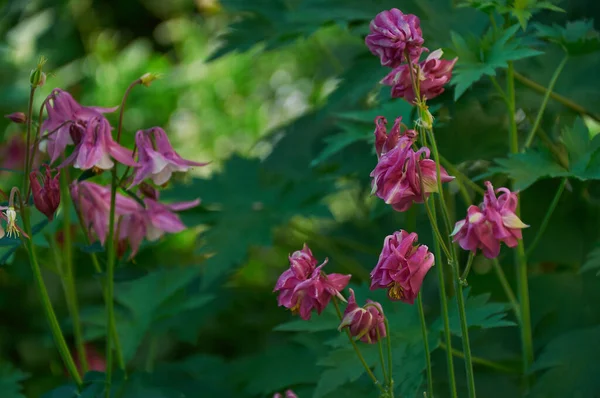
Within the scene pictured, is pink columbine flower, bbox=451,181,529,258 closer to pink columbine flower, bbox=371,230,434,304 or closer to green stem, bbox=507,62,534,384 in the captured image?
pink columbine flower, bbox=371,230,434,304

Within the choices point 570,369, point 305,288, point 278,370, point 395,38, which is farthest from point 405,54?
point 278,370

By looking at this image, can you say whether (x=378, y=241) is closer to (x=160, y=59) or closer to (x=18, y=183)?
(x=18, y=183)

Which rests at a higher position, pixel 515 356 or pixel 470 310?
pixel 470 310

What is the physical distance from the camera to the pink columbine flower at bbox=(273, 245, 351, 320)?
0.86 m

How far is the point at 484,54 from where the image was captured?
1.14 metres

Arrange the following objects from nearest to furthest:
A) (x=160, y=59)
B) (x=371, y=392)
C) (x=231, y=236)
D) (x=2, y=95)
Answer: (x=371, y=392), (x=231, y=236), (x=2, y=95), (x=160, y=59)

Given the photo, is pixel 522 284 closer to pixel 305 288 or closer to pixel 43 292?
pixel 305 288

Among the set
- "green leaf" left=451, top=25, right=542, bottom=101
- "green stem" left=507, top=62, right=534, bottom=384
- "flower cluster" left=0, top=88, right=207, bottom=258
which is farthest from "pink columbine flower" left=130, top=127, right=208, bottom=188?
"green stem" left=507, top=62, right=534, bottom=384

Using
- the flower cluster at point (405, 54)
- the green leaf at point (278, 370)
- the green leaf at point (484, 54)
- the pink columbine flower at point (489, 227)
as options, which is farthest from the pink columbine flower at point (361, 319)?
the green leaf at point (278, 370)

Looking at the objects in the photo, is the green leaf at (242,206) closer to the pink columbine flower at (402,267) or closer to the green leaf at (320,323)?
the green leaf at (320,323)

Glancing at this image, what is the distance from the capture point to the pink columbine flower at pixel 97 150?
982mm

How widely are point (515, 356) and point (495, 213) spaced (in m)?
0.67

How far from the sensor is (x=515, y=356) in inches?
55.3

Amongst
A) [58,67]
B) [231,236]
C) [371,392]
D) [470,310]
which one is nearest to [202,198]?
[231,236]
